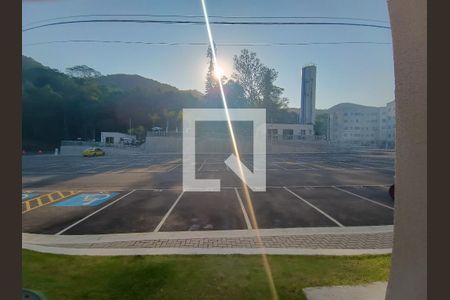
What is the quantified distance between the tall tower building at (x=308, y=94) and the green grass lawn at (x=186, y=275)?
291 ft

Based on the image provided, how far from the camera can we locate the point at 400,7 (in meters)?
3.14

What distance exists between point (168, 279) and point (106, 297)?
3.31ft

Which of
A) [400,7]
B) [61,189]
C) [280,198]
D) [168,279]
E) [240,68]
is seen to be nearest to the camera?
[400,7]

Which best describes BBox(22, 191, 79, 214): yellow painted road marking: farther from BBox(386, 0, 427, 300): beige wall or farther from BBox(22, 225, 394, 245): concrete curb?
BBox(386, 0, 427, 300): beige wall

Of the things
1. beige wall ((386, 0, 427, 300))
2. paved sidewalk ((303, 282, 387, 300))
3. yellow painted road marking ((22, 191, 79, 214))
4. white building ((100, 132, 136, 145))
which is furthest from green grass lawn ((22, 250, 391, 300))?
white building ((100, 132, 136, 145))

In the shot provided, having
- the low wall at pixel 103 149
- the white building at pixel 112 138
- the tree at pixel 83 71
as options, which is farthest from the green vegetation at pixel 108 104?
the tree at pixel 83 71

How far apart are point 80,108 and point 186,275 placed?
9901 centimetres

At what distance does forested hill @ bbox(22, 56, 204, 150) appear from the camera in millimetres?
83325

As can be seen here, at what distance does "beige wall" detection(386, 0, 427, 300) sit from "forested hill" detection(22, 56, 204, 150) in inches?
3169

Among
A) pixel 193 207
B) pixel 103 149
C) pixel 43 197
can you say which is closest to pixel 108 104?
pixel 103 149

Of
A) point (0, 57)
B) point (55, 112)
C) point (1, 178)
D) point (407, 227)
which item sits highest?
point (55, 112)

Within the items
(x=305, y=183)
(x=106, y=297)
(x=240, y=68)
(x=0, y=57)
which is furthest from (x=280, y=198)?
(x=240, y=68)

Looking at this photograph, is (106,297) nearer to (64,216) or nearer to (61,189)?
(64,216)

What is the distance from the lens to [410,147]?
314cm
